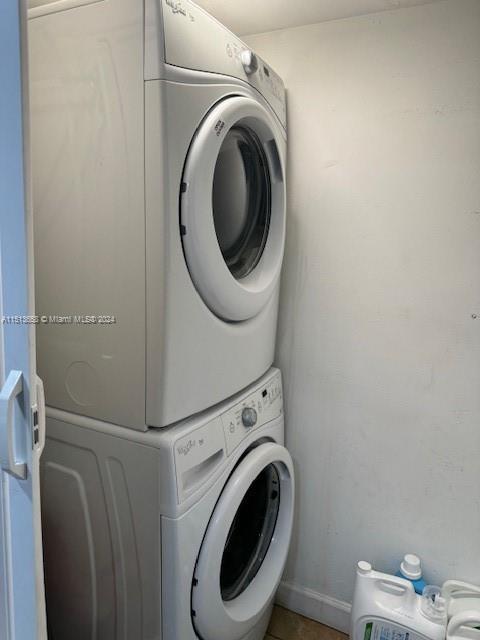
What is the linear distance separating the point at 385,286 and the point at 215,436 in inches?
28.6

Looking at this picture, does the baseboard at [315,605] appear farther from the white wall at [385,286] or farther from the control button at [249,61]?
the control button at [249,61]

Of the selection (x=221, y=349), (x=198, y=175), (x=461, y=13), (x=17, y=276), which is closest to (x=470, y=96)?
(x=461, y=13)

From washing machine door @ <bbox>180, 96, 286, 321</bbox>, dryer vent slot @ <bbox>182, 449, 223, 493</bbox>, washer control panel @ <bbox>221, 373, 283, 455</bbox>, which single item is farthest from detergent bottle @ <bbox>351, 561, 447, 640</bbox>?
washing machine door @ <bbox>180, 96, 286, 321</bbox>

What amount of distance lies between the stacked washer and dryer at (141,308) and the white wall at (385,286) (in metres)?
0.35

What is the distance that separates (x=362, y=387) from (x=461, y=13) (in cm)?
111

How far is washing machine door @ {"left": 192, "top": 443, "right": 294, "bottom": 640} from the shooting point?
997 millimetres

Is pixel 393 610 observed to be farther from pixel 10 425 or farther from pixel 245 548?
pixel 10 425

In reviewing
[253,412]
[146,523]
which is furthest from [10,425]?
[253,412]

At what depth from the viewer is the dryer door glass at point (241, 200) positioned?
1123 mm

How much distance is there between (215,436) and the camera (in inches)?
40.7

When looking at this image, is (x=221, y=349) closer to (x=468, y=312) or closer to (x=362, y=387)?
(x=362, y=387)

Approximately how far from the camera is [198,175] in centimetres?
87

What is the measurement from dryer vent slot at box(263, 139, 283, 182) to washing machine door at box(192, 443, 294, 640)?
77 centimetres

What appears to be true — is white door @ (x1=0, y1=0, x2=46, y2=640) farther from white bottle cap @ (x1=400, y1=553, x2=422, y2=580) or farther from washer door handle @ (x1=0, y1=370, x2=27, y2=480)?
white bottle cap @ (x1=400, y1=553, x2=422, y2=580)
